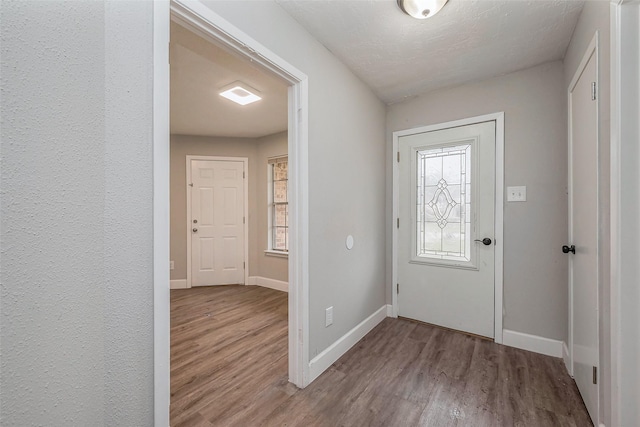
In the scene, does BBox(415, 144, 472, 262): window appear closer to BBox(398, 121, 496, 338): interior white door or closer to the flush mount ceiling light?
BBox(398, 121, 496, 338): interior white door

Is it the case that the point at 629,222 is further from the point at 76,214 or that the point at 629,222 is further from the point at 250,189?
the point at 250,189

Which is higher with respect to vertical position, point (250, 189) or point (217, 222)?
point (250, 189)

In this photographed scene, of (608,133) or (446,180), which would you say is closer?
(608,133)

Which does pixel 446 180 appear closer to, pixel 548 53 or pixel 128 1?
pixel 548 53

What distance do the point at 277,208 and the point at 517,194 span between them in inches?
129

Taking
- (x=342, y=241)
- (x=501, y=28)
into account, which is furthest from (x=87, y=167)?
(x=501, y=28)

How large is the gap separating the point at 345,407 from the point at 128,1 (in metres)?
2.22

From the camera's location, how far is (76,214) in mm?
867

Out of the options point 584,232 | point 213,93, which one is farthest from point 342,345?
point 213,93

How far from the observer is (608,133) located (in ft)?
4.18

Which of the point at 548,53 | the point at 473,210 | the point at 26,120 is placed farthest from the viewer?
the point at 473,210

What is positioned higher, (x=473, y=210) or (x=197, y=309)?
(x=473, y=210)

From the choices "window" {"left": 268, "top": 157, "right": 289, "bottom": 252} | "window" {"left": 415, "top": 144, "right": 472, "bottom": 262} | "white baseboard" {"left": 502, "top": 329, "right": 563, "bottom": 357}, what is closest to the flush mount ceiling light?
"window" {"left": 268, "top": 157, "right": 289, "bottom": 252}

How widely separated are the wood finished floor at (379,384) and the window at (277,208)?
192 centimetres
